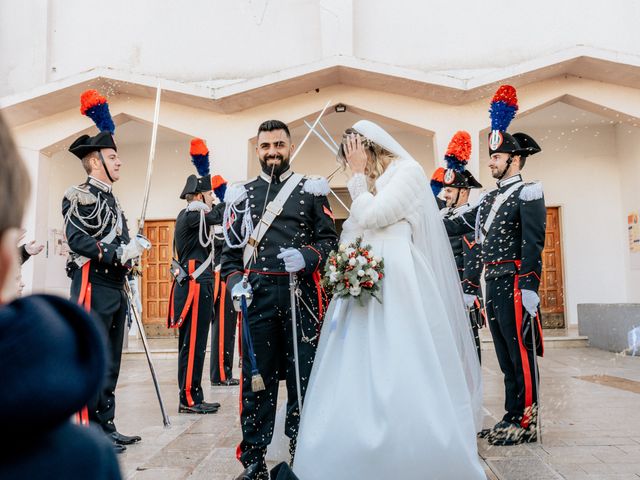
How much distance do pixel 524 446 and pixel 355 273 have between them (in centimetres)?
183

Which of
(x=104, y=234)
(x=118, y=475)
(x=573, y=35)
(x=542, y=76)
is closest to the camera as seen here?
(x=118, y=475)

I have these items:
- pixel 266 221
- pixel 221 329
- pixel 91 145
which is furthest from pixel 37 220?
pixel 266 221

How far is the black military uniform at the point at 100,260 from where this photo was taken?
14.2 ft

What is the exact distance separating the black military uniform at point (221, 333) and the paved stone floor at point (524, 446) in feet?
0.93

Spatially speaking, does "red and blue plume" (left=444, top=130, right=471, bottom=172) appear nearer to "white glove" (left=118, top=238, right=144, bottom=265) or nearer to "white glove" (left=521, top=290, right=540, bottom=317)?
"white glove" (left=521, top=290, right=540, bottom=317)

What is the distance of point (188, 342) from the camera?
6.03 m

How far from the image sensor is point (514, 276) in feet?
14.8

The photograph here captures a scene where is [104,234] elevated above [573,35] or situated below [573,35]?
below

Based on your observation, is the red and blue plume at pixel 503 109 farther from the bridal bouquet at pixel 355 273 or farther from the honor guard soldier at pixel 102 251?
the honor guard soldier at pixel 102 251

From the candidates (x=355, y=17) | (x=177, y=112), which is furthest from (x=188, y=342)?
(x=355, y=17)

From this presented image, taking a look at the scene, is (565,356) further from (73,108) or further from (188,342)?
(73,108)

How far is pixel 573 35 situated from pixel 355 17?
3.96 metres

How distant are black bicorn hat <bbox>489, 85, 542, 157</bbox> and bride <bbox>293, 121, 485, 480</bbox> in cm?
111

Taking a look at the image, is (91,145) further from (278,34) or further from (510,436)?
(278,34)
